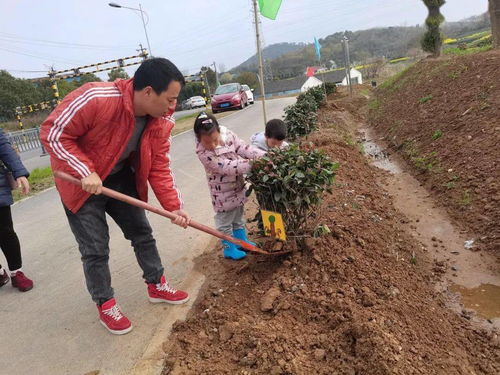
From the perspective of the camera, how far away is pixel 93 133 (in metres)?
2.33

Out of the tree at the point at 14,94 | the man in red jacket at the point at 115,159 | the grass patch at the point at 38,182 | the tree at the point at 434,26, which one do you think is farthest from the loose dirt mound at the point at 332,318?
the tree at the point at 14,94

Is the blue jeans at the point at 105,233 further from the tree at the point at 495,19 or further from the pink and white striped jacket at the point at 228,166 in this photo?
the tree at the point at 495,19

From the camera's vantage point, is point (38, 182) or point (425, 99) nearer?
point (38, 182)

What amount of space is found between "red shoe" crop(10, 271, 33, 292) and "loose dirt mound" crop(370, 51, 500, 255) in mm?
4188

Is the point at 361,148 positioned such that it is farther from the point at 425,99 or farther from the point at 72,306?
the point at 72,306

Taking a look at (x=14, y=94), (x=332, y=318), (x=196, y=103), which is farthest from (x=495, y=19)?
(x=14, y=94)

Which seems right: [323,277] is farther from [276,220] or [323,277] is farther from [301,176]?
[301,176]

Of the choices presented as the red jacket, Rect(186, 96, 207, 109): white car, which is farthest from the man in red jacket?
Rect(186, 96, 207, 109): white car

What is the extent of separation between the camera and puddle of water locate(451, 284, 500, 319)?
2.94m

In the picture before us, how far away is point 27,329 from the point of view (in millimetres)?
2994

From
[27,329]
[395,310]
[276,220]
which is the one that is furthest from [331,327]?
[27,329]

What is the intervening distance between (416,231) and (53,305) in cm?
365

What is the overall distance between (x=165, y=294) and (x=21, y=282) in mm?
1471

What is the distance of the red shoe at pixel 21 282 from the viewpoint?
3.54 metres
